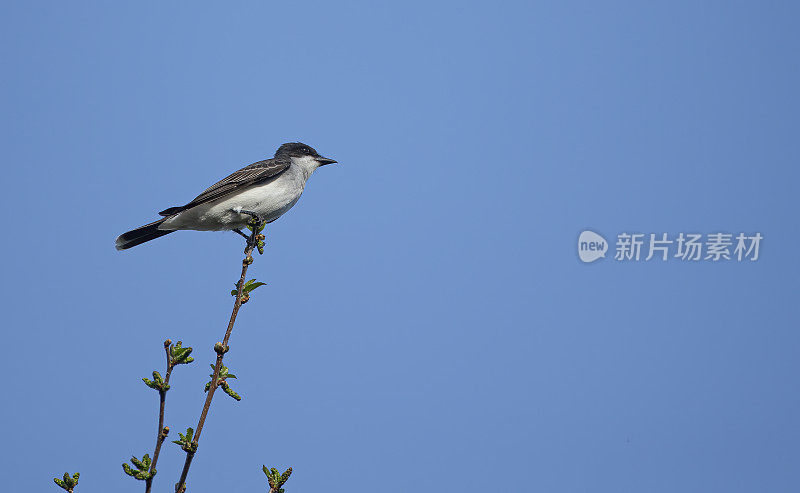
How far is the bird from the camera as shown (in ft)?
37.3

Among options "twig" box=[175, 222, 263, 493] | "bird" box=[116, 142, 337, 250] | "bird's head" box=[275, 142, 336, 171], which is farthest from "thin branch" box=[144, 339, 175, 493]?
"bird's head" box=[275, 142, 336, 171]

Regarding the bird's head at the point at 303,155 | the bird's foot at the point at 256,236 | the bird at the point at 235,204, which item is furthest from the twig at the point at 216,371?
the bird's head at the point at 303,155

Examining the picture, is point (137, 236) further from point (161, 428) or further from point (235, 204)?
point (161, 428)

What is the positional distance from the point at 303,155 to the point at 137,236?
3.30m

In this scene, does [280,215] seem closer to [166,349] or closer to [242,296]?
[242,296]

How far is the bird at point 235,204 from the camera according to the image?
11.4 meters

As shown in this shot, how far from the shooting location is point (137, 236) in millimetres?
11359

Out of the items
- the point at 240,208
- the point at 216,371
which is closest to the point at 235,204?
the point at 240,208

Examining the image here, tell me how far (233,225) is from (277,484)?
307 inches

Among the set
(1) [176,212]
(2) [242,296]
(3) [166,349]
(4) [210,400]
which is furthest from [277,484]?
(1) [176,212]

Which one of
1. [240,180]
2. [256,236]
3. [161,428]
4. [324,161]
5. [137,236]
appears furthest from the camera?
[324,161]

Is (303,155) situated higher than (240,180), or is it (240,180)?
(303,155)

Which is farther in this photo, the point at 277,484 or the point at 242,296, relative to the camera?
the point at 242,296

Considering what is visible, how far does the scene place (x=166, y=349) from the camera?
454 cm
